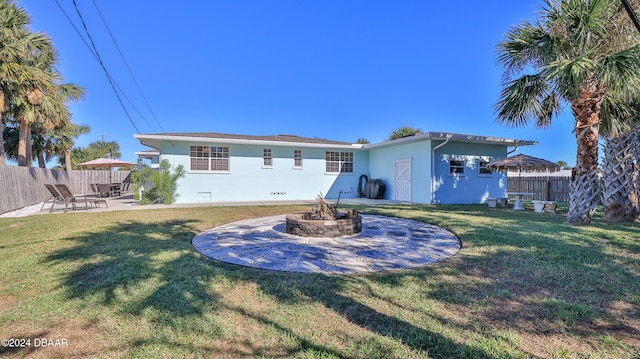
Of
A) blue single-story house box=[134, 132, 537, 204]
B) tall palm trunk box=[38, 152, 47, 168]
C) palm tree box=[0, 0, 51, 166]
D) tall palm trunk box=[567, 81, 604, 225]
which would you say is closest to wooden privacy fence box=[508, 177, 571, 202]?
blue single-story house box=[134, 132, 537, 204]

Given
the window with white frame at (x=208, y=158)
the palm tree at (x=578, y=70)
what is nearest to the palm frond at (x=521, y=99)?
the palm tree at (x=578, y=70)

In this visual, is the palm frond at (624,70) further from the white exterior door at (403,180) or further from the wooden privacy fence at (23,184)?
the wooden privacy fence at (23,184)

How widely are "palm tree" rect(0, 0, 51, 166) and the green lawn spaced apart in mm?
8335

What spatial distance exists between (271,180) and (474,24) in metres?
11.9

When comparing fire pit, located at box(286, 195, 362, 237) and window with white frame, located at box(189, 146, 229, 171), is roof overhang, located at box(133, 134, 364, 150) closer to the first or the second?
window with white frame, located at box(189, 146, 229, 171)

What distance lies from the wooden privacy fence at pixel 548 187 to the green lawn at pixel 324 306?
12634mm

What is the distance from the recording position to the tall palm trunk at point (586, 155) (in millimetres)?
6742

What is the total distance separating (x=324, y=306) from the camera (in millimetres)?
2742

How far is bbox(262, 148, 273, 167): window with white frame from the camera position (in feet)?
46.8

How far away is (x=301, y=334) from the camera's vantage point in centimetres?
226

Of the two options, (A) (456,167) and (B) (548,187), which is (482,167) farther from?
(B) (548,187)

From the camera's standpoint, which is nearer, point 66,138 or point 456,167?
point 456,167

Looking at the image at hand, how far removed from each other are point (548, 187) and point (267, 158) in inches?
604

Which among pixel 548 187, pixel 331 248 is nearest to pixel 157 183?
pixel 331 248
